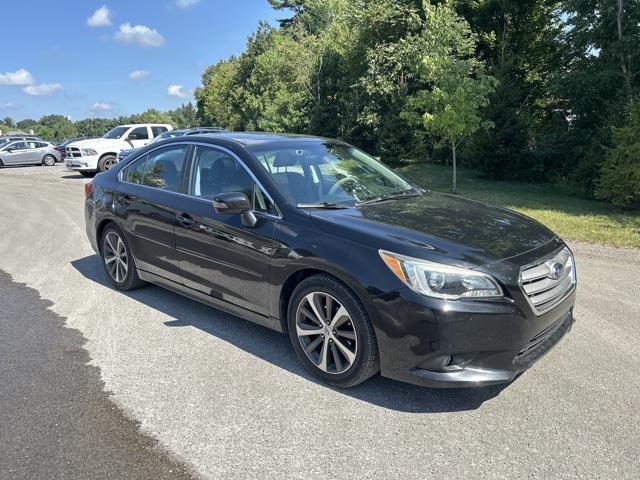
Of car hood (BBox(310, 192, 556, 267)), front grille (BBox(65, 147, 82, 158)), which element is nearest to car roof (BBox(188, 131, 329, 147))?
car hood (BBox(310, 192, 556, 267))

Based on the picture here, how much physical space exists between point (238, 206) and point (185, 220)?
0.87 meters

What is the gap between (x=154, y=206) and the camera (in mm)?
4898

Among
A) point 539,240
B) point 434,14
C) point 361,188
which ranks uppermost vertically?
point 434,14

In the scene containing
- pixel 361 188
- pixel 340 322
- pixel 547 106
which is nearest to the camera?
pixel 340 322

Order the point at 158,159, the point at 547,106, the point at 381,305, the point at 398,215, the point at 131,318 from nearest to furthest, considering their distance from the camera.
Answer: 1. the point at 381,305
2. the point at 398,215
3. the point at 131,318
4. the point at 158,159
5. the point at 547,106

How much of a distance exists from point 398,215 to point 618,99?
1418 cm

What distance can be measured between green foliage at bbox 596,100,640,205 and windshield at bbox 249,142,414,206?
834 centimetres

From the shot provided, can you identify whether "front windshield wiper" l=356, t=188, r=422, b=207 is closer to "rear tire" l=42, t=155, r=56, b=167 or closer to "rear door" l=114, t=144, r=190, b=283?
"rear door" l=114, t=144, r=190, b=283

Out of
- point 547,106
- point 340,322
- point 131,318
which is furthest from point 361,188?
point 547,106

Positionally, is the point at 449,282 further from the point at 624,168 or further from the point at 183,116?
the point at 183,116

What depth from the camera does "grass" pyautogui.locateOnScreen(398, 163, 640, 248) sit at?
28.5ft

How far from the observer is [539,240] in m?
3.63

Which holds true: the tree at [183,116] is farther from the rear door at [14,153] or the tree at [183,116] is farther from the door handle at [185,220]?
the door handle at [185,220]

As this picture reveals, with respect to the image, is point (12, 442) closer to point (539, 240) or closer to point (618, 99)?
point (539, 240)
